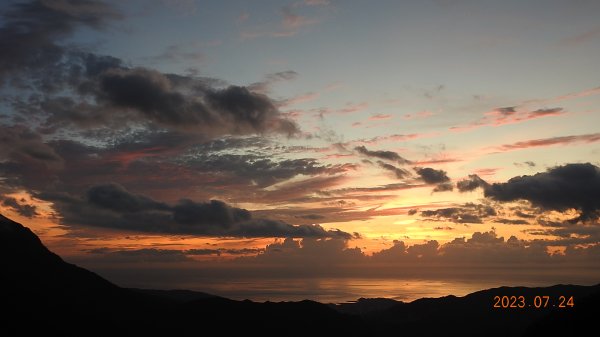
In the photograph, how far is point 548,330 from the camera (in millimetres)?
133125

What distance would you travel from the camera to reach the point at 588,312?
426 feet

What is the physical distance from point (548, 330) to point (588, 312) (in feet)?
37.4
